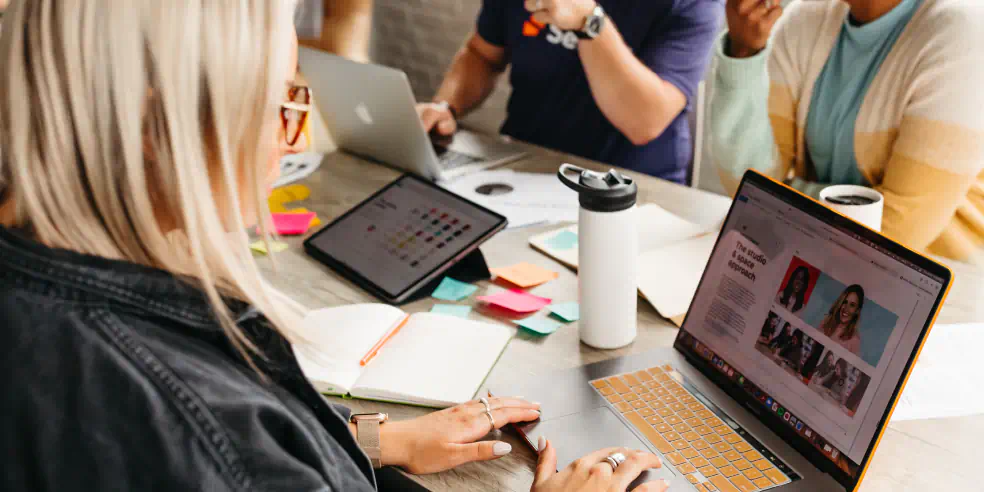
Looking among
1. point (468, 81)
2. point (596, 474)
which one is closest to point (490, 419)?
point (596, 474)

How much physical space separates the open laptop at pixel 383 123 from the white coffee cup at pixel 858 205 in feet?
2.53

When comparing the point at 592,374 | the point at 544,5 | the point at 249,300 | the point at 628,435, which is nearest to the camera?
the point at 249,300

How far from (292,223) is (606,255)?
0.71 metres

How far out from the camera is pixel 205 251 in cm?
68

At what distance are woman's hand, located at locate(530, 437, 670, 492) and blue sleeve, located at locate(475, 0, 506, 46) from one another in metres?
1.55

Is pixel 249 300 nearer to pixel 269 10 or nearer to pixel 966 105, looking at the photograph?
pixel 269 10

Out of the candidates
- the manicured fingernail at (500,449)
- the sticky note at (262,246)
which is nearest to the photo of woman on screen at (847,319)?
the manicured fingernail at (500,449)

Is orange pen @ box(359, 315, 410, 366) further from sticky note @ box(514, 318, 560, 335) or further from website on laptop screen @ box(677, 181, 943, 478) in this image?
website on laptop screen @ box(677, 181, 943, 478)

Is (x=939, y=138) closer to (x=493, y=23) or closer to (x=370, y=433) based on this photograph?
(x=370, y=433)

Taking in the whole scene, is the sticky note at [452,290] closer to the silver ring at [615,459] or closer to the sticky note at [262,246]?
the sticky note at [262,246]

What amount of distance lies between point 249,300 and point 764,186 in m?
0.59

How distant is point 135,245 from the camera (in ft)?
2.19

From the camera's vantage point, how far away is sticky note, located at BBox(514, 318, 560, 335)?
1161 millimetres

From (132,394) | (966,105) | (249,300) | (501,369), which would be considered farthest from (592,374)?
(966,105)
